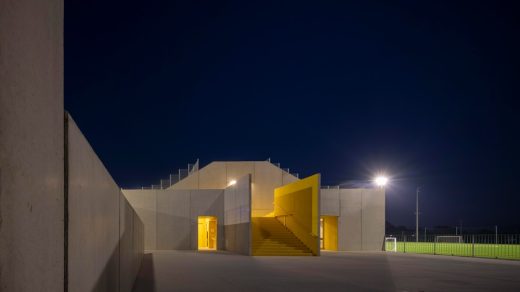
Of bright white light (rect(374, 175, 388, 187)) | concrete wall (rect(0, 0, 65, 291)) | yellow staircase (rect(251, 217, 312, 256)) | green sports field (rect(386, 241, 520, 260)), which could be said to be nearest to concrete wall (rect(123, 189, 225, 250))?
yellow staircase (rect(251, 217, 312, 256))

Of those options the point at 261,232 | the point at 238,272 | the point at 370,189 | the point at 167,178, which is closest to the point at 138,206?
the point at 167,178

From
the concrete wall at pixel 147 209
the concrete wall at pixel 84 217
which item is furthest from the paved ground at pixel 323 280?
the concrete wall at pixel 147 209

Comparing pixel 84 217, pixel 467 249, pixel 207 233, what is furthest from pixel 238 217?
pixel 84 217

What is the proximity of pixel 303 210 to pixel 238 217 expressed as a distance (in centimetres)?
372

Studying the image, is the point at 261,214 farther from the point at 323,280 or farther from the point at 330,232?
the point at 323,280

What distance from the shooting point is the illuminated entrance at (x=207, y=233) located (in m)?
36.5

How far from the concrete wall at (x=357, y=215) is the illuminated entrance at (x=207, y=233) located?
8252 millimetres

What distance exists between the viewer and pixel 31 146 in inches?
65.1

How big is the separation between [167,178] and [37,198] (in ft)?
117

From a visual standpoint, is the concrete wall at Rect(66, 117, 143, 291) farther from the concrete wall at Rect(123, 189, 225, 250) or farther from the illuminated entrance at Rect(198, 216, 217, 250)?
the illuminated entrance at Rect(198, 216, 217, 250)

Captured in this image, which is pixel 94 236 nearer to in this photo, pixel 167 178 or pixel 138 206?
pixel 138 206

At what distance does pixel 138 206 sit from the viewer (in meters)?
33.1

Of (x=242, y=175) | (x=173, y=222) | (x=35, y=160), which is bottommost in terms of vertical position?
(x=173, y=222)

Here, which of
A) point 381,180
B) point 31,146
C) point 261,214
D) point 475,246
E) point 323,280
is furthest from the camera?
point 261,214
